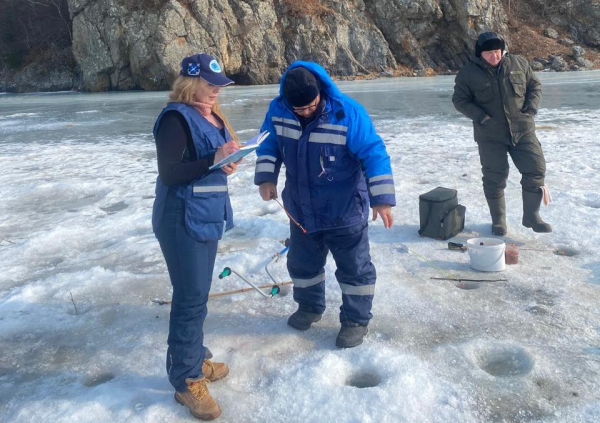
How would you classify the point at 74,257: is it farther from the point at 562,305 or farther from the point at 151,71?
the point at 151,71

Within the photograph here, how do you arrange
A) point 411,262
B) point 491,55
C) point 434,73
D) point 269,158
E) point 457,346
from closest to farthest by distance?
point 457,346 < point 269,158 < point 411,262 < point 491,55 < point 434,73

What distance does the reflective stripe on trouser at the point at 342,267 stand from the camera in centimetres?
332

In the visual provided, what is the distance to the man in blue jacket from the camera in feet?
10.2

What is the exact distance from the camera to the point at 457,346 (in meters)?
3.23

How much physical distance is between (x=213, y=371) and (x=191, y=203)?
0.95m

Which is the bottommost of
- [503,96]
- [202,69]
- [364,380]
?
[364,380]

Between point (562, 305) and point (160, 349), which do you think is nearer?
point (160, 349)

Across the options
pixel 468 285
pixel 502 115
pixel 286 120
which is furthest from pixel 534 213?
pixel 286 120

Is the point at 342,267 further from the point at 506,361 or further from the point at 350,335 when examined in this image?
the point at 506,361

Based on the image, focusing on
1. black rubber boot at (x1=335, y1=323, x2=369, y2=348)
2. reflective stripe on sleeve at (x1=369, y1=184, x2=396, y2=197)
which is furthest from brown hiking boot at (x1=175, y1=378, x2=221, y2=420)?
reflective stripe on sleeve at (x1=369, y1=184, x2=396, y2=197)

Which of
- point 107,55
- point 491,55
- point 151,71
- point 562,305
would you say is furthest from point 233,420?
point 107,55

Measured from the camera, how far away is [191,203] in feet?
8.93

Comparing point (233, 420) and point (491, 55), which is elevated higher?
point (491, 55)

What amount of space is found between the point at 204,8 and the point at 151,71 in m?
4.49
